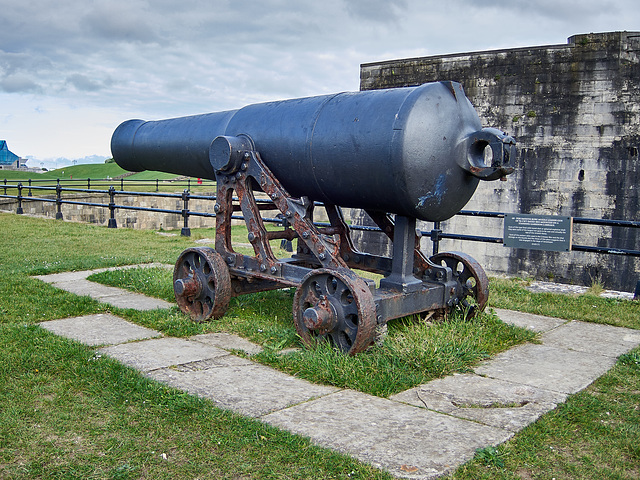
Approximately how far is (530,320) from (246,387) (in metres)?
3.09

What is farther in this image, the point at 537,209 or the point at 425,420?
the point at 537,209

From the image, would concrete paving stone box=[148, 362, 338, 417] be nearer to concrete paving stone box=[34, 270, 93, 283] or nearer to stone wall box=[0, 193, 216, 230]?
concrete paving stone box=[34, 270, 93, 283]

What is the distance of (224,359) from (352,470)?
1800 millimetres

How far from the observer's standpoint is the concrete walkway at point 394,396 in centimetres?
295

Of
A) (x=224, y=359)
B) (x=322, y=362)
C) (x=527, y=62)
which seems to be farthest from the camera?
(x=527, y=62)

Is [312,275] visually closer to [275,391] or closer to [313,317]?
[313,317]

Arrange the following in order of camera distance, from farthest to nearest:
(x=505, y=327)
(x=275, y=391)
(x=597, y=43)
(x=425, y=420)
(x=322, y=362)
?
1. (x=597, y=43)
2. (x=505, y=327)
3. (x=322, y=362)
4. (x=275, y=391)
5. (x=425, y=420)

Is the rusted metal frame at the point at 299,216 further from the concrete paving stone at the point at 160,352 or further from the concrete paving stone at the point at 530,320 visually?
the concrete paving stone at the point at 530,320

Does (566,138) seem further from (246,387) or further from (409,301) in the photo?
(246,387)

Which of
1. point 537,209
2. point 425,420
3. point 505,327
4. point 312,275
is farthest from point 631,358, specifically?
point 537,209

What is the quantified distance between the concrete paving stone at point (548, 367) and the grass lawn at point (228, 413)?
11 cm

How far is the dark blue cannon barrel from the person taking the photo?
163 inches

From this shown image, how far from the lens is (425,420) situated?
10.6 ft

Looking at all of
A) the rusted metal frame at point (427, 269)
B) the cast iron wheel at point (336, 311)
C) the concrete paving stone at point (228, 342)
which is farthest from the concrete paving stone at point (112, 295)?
the rusted metal frame at point (427, 269)
